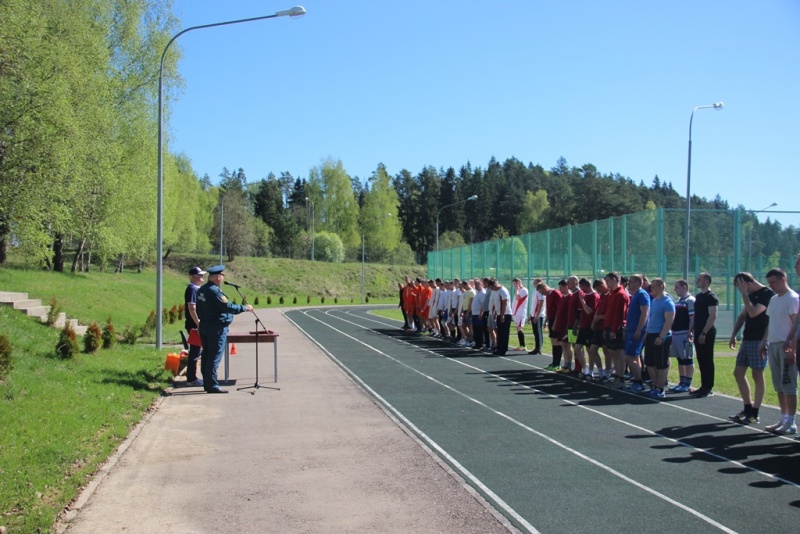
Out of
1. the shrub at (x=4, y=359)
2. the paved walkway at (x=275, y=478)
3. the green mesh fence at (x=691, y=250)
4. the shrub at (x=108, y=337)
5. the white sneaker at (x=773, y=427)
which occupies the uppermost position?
the green mesh fence at (x=691, y=250)

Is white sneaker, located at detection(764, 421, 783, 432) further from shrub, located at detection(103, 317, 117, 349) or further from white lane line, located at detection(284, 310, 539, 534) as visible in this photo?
shrub, located at detection(103, 317, 117, 349)

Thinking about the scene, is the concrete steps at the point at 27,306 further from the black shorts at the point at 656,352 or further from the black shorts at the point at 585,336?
the black shorts at the point at 656,352

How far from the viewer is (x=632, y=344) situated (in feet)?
42.2

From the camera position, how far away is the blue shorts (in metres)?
12.8

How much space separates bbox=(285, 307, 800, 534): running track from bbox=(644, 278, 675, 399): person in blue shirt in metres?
0.41

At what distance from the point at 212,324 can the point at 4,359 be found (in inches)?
124

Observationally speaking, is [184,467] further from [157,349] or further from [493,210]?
[493,210]

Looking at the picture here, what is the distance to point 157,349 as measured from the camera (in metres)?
18.1

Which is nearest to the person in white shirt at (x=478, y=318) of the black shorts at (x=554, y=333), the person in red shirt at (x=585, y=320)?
the black shorts at (x=554, y=333)

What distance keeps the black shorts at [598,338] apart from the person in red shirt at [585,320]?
126mm

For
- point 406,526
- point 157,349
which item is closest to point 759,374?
point 406,526

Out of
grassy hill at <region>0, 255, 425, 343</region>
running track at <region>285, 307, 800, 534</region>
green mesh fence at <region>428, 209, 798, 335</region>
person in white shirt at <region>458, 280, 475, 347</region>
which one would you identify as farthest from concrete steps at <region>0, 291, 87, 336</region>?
green mesh fence at <region>428, 209, 798, 335</region>

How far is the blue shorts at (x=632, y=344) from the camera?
1278cm

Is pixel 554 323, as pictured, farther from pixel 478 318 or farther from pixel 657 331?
pixel 478 318
